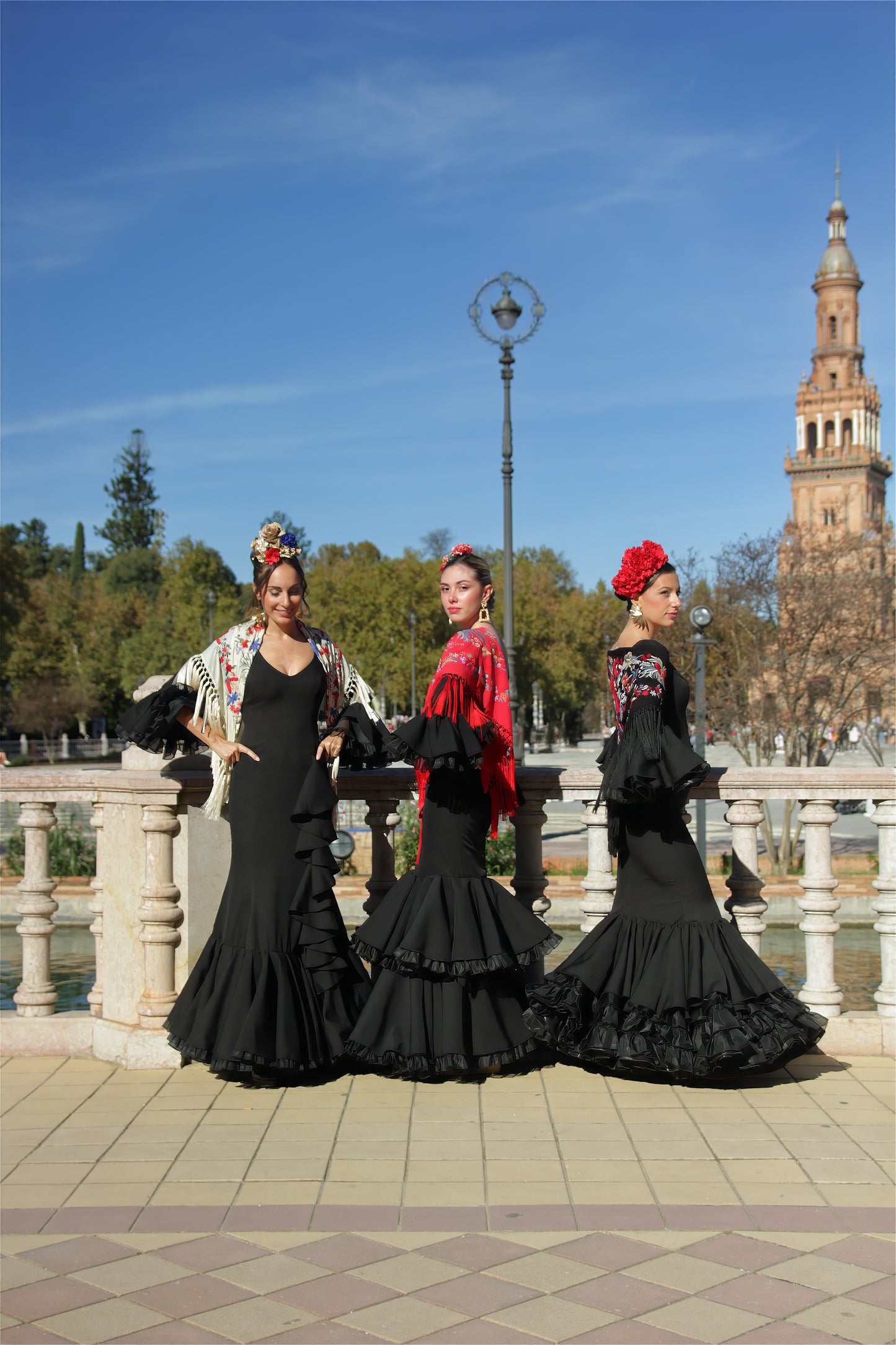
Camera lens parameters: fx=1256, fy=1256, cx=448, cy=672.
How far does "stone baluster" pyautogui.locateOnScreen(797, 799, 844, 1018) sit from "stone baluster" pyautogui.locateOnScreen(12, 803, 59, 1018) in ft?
11.3

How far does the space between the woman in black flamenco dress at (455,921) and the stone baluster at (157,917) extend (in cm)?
95

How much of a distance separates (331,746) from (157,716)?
749 mm

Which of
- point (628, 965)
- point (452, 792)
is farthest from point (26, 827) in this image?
point (628, 965)

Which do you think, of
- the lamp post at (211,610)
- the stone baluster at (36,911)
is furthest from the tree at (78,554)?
the stone baluster at (36,911)

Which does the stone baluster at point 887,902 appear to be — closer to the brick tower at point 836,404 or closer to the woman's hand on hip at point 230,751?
the woman's hand on hip at point 230,751

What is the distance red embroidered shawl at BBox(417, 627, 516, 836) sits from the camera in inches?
203

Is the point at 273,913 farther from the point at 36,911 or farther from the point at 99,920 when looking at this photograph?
the point at 36,911

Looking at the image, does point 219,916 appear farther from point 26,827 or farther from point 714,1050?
point 714,1050

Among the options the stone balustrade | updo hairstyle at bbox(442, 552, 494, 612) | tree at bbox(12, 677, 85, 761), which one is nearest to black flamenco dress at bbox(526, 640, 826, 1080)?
the stone balustrade

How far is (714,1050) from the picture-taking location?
4.89 metres

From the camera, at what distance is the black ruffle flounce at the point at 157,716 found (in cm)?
529

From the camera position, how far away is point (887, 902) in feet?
18.2

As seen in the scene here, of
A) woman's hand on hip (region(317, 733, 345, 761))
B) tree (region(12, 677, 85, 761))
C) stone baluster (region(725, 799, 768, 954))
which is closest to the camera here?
woman's hand on hip (region(317, 733, 345, 761))

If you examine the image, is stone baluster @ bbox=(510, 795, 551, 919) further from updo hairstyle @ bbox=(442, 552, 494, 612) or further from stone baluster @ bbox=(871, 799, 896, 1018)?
stone baluster @ bbox=(871, 799, 896, 1018)
